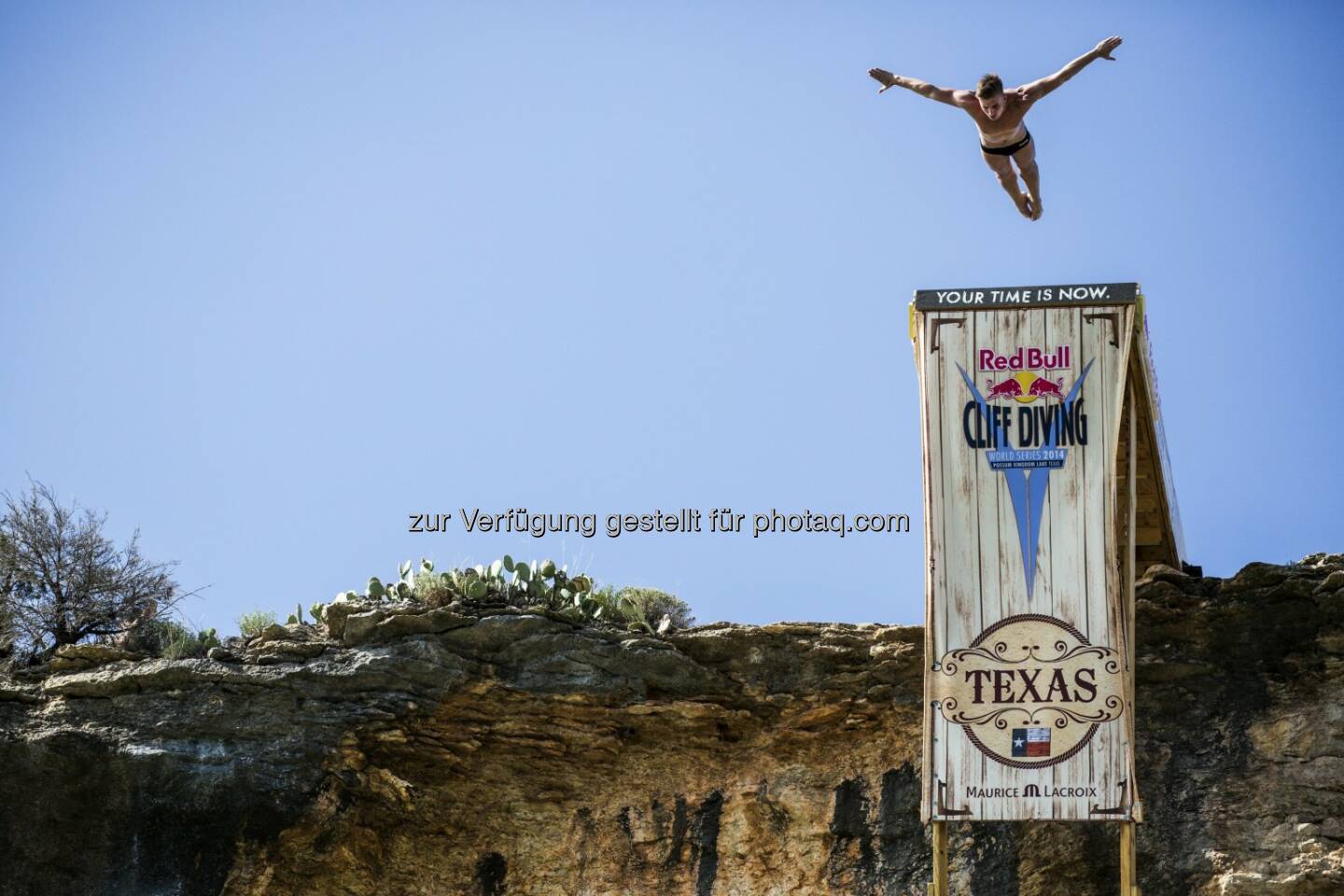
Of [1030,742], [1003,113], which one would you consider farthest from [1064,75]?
[1030,742]

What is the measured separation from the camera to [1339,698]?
15562 millimetres

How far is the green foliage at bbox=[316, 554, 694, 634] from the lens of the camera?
16766 millimetres

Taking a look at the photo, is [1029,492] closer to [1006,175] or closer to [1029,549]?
[1029,549]

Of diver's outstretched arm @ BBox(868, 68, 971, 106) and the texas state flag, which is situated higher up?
diver's outstretched arm @ BBox(868, 68, 971, 106)

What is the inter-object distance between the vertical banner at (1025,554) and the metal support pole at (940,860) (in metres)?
0.15

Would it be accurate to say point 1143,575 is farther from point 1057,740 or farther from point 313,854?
point 313,854

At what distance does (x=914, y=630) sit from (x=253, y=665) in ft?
19.4

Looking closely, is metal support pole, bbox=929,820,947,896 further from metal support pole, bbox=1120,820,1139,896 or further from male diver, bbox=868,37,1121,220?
male diver, bbox=868,37,1121,220

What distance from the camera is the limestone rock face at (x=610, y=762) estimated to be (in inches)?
614

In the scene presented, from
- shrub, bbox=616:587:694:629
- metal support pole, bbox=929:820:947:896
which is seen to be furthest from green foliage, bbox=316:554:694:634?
metal support pole, bbox=929:820:947:896

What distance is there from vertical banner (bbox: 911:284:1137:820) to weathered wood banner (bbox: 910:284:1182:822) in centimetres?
1

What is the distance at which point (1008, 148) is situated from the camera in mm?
15516

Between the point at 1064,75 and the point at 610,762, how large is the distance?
735 centimetres

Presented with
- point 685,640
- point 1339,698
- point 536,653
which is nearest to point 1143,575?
point 1339,698
